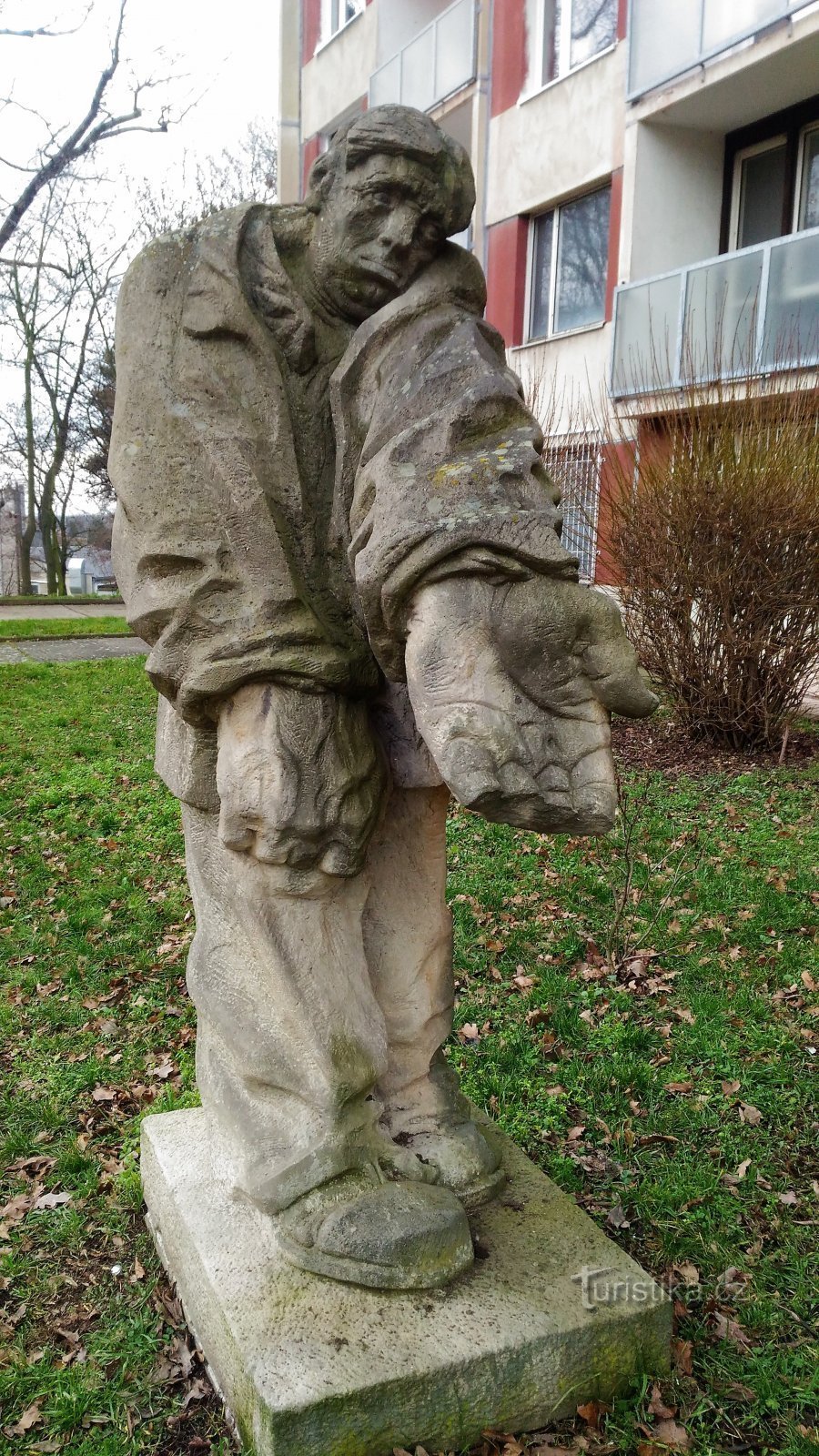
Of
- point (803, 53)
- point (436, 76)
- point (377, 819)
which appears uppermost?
point (436, 76)

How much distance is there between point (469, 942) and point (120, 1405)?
281 cm

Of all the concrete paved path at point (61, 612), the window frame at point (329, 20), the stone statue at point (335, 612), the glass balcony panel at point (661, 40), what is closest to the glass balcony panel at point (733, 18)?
the glass balcony panel at point (661, 40)

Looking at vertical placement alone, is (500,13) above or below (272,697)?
above

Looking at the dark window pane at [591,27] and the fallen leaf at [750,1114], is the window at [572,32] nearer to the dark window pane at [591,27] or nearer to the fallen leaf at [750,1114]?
the dark window pane at [591,27]

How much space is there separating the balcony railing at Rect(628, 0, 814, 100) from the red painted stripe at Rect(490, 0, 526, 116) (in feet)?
7.19

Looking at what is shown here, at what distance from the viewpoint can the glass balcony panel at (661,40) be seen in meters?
11.0

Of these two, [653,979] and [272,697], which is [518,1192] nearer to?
[272,697]

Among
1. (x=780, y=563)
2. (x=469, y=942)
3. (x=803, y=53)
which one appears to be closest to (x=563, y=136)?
(x=803, y=53)

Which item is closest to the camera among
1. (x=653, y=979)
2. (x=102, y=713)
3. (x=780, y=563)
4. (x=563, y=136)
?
(x=653, y=979)

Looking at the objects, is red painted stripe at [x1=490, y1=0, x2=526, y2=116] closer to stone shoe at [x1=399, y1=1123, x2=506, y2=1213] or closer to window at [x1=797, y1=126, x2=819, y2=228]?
window at [x1=797, y1=126, x2=819, y2=228]

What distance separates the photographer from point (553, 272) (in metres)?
13.6

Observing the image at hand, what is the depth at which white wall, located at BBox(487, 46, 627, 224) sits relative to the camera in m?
12.4

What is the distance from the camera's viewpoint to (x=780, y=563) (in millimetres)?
7863

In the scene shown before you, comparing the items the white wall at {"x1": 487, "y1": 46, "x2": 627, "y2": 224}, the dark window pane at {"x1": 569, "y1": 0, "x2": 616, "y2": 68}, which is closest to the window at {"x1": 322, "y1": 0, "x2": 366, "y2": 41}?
the white wall at {"x1": 487, "y1": 46, "x2": 627, "y2": 224}
